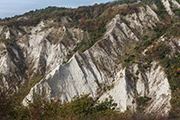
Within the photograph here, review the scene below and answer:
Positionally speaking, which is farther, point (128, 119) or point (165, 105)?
point (165, 105)

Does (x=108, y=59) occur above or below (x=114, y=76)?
above

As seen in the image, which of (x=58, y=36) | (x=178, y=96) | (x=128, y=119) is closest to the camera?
(x=128, y=119)

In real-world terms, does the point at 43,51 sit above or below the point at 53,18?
below

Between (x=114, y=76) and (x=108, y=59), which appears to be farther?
(x=108, y=59)

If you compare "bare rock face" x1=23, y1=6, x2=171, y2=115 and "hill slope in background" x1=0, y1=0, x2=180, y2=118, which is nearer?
"bare rock face" x1=23, y1=6, x2=171, y2=115

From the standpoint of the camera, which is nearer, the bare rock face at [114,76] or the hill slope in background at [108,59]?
the bare rock face at [114,76]

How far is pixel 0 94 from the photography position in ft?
21.7

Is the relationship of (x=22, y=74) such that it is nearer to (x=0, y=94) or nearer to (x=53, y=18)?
(x=53, y=18)

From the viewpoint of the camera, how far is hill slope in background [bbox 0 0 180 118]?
26578 mm

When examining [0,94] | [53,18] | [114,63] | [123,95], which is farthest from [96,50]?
[0,94]

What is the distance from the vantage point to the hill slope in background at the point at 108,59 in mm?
26578

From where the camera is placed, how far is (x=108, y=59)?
3397cm

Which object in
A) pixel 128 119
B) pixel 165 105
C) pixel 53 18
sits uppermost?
pixel 53 18

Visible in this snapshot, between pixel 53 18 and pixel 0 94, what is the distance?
4603 centimetres
